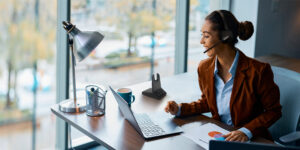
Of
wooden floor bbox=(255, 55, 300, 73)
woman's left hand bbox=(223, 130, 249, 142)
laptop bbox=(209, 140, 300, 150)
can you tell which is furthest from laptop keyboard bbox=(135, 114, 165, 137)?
wooden floor bbox=(255, 55, 300, 73)

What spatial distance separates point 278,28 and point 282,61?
478 millimetres

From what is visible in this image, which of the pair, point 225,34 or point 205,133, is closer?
point 205,133

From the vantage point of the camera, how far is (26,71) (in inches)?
92.2

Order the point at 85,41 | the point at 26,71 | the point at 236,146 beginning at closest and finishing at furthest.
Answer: the point at 236,146
the point at 85,41
the point at 26,71

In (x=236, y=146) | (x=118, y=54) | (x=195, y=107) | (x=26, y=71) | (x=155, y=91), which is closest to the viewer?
(x=236, y=146)

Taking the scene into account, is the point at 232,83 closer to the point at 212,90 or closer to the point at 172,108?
the point at 212,90

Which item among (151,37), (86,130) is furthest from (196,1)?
(86,130)

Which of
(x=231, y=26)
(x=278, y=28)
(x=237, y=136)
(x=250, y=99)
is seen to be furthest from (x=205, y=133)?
(x=278, y=28)

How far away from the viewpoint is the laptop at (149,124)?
1510 millimetres

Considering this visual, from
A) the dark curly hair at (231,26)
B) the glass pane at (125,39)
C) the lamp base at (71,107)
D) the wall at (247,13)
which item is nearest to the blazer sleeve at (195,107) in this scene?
the dark curly hair at (231,26)

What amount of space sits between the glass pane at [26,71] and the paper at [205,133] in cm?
133

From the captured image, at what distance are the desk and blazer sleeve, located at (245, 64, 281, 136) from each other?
0.45 ft

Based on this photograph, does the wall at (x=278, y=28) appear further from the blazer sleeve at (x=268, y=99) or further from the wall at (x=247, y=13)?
the blazer sleeve at (x=268, y=99)

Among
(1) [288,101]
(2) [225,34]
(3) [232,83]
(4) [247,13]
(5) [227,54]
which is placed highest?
(4) [247,13]
